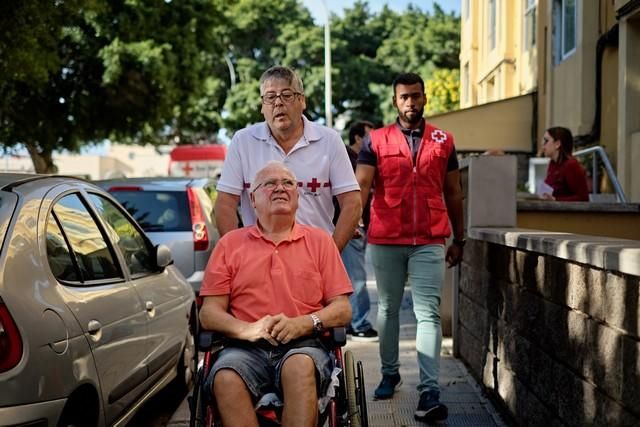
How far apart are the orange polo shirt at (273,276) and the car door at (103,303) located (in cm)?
52

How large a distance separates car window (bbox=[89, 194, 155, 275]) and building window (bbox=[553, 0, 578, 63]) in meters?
10.5

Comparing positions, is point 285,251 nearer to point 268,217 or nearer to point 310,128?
point 268,217

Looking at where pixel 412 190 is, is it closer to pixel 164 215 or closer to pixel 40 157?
pixel 164 215

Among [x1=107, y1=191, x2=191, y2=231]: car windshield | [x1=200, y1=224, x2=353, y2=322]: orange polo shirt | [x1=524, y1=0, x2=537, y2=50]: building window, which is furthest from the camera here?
[x1=524, y1=0, x2=537, y2=50]: building window

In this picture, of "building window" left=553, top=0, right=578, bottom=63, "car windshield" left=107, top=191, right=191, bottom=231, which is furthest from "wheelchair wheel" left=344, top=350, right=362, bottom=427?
"building window" left=553, top=0, right=578, bottom=63

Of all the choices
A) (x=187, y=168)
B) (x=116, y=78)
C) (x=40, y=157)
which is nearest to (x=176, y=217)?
(x=116, y=78)

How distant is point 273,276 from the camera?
438 cm

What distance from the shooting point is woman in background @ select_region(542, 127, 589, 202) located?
8094mm

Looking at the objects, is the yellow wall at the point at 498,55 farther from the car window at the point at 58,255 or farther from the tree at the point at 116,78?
the car window at the point at 58,255

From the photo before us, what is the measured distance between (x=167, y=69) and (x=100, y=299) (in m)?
23.7

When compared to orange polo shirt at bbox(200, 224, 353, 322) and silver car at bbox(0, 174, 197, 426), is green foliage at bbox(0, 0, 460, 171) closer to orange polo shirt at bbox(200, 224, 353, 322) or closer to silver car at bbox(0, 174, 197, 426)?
silver car at bbox(0, 174, 197, 426)

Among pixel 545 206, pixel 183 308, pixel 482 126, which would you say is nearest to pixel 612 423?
pixel 183 308

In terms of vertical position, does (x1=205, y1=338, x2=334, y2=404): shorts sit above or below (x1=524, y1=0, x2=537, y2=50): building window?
below

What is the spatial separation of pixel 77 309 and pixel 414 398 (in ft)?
9.42
